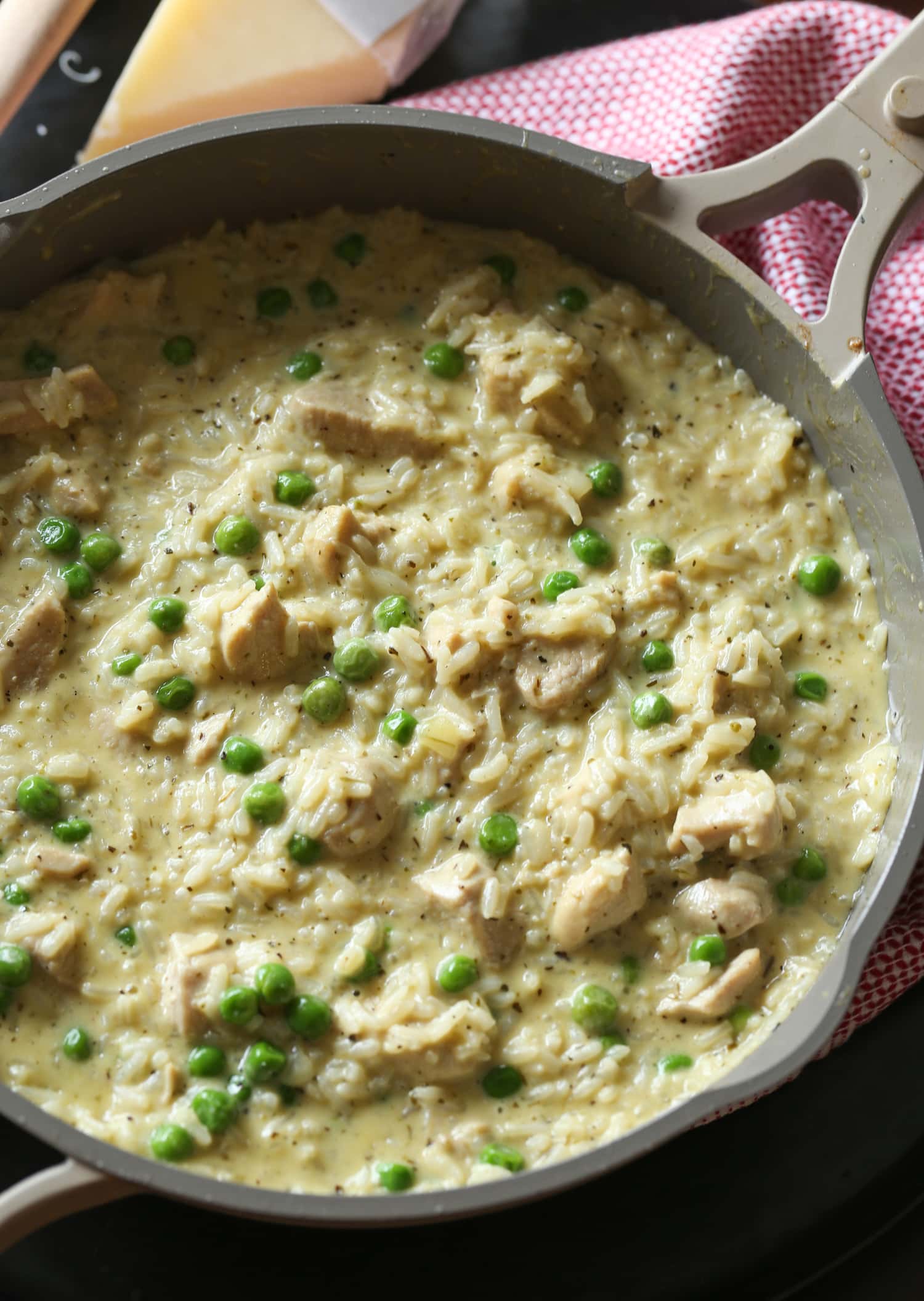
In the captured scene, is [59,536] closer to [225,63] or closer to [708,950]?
[225,63]

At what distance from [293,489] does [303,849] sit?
3.82 ft

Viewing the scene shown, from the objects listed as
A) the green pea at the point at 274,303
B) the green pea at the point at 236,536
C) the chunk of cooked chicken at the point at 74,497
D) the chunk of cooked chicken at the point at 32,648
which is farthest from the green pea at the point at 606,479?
the chunk of cooked chicken at the point at 32,648

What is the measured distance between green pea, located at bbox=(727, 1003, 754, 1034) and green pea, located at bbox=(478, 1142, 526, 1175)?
69 cm

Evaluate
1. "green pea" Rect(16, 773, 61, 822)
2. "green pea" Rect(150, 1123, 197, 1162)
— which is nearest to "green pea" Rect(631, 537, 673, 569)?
"green pea" Rect(16, 773, 61, 822)

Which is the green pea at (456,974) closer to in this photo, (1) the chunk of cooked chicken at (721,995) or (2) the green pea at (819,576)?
(1) the chunk of cooked chicken at (721,995)

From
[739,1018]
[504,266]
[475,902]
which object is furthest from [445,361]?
[739,1018]

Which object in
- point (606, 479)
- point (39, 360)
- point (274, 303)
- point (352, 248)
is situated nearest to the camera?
point (606, 479)

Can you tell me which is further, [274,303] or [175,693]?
[274,303]

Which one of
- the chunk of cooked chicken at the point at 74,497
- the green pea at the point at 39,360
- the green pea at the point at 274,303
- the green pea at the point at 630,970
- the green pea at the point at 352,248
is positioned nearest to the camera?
the green pea at the point at 630,970

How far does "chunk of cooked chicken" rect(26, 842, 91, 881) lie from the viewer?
385 centimetres

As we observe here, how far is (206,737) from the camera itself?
4.04m

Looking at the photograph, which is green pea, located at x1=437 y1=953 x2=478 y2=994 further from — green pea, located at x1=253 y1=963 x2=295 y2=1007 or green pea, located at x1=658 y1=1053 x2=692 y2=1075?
green pea, located at x1=658 y1=1053 x2=692 y2=1075

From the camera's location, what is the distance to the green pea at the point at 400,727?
405cm

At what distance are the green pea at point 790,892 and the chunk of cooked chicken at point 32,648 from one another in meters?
2.24
